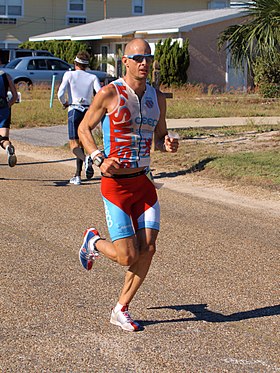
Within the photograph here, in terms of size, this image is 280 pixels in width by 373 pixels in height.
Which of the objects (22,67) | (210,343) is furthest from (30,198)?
(22,67)

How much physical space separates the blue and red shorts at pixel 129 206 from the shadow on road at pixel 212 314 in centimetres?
69

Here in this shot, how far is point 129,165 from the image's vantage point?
18.1 ft

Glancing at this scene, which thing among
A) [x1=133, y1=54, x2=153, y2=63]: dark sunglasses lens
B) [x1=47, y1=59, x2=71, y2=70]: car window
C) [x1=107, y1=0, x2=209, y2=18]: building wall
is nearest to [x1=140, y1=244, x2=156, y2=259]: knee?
[x1=133, y1=54, x2=153, y2=63]: dark sunglasses lens

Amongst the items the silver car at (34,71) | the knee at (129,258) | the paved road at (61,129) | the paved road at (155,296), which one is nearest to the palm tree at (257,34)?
the paved road at (61,129)

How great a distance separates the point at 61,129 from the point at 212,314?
15065mm

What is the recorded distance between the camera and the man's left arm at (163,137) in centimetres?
567

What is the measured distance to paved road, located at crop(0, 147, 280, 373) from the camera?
5.03 meters

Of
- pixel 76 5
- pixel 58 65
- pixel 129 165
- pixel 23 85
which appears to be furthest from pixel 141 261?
pixel 76 5

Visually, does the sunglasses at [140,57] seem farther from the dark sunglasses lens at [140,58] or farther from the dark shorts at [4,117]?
the dark shorts at [4,117]

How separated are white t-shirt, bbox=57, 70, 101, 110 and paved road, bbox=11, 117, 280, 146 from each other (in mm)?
5328

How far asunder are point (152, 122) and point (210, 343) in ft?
4.93

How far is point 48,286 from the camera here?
6.60 m

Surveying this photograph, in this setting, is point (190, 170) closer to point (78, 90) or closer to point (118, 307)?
point (78, 90)

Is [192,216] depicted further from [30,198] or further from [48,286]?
[48,286]
